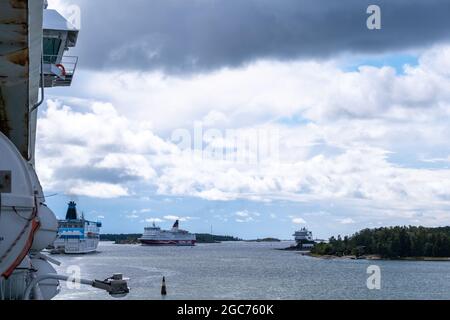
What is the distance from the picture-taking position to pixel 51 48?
2436 centimetres

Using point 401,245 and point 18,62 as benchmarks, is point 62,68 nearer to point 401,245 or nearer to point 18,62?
point 18,62

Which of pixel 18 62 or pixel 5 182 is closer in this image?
pixel 5 182

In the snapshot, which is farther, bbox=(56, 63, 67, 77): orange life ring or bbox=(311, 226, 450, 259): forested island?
bbox=(311, 226, 450, 259): forested island

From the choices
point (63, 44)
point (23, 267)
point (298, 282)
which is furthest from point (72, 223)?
point (23, 267)

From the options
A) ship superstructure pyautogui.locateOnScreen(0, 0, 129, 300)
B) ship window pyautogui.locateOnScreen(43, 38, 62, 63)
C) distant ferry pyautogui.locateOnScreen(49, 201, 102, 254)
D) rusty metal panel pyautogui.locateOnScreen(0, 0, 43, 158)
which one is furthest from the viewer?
distant ferry pyautogui.locateOnScreen(49, 201, 102, 254)

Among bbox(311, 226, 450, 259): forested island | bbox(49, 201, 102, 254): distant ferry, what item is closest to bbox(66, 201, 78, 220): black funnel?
bbox(49, 201, 102, 254): distant ferry

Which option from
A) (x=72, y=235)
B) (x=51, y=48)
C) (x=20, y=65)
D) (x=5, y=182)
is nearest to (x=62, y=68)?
(x=51, y=48)

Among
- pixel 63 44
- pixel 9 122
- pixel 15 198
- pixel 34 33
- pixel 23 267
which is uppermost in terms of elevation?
pixel 63 44

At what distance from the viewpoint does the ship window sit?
79.4 ft

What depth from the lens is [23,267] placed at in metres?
10.9

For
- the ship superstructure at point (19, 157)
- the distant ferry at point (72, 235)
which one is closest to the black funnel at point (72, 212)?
the distant ferry at point (72, 235)

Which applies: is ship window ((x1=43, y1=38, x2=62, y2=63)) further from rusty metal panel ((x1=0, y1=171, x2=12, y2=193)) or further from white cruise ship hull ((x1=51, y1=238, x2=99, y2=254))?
white cruise ship hull ((x1=51, y1=238, x2=99, y2=254))
